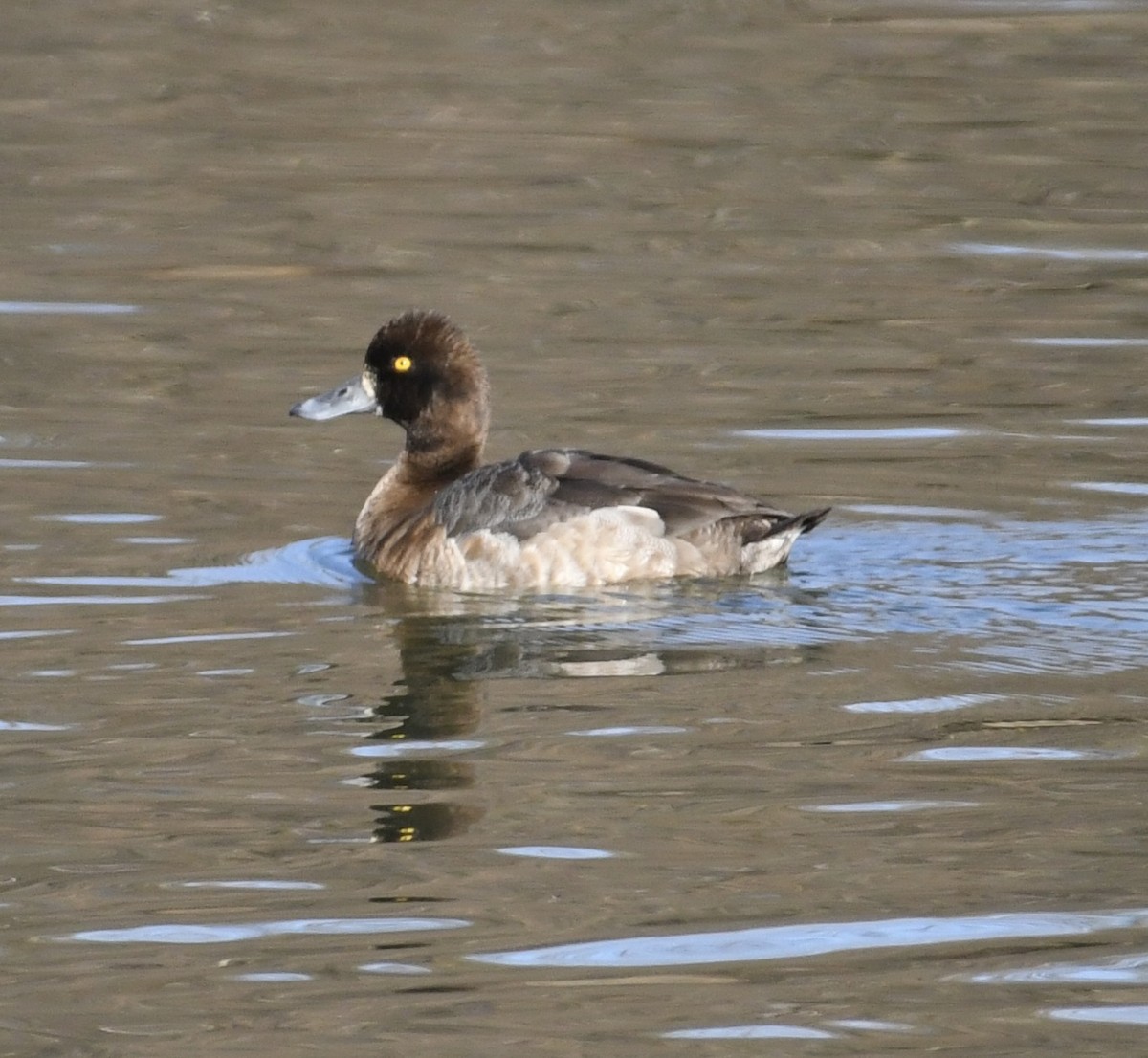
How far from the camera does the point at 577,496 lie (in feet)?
28.3

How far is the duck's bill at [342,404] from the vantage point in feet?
32.4

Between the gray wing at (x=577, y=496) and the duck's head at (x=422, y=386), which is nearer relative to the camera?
the gray wing at (x=577, y=496)

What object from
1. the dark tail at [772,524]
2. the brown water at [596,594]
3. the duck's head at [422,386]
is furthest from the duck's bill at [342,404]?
the dark tail at [772,524]

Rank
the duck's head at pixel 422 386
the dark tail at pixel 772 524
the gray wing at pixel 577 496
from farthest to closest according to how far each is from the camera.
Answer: the duck's head at pixel 422 386, the gray wing at pixel 577 496, the dark tail at pixel 772 524

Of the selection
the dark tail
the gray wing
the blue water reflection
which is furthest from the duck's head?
the blue water reflection

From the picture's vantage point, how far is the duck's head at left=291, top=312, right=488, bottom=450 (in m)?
9.71

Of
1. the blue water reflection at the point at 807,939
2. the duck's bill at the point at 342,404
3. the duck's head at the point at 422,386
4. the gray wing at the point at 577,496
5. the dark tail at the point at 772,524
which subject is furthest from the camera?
the duck's bill at the point at 342,404

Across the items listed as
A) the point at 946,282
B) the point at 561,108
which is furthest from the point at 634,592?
→ the point at 561,108

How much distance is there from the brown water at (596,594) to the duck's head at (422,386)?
0.47 meters

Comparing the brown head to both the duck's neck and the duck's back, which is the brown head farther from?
the duck's back

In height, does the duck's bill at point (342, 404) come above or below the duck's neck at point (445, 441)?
above

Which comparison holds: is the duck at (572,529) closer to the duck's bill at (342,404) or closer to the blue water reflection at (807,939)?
the duck's bill at (342,404)

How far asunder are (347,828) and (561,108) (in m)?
12.5

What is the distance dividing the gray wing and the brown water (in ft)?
1.00
